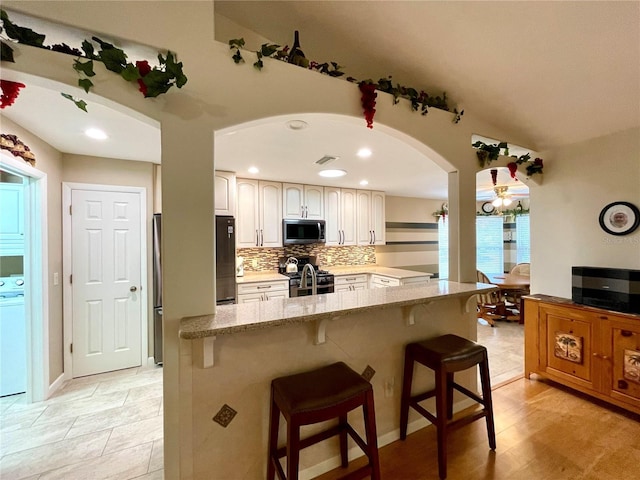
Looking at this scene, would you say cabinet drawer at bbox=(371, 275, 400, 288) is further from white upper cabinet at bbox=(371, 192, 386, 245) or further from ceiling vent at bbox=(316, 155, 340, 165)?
ceiling vent at bbox=(316, 155, 340, 165)

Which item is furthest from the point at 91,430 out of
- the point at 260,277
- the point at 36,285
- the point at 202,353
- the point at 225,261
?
the point at 260,277

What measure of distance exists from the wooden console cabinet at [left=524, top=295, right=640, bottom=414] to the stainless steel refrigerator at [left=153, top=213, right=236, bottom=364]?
323 centimetres

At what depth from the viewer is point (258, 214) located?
→ 3.98m

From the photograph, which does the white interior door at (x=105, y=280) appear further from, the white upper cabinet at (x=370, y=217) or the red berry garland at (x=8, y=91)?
the white upper cabinet at (x=370, y=217)

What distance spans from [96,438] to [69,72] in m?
2.38

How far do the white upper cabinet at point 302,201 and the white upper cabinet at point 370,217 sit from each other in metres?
0.80

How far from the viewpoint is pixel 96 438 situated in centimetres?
198

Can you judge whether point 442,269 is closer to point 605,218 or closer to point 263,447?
Result: point 605,218

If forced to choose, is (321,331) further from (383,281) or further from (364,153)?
(383,281)

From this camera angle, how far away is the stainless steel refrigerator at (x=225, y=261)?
317 centimetres

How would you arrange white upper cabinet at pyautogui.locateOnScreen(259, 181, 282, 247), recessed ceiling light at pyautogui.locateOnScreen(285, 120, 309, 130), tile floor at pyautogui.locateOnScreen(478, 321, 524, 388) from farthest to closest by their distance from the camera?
1. white upper cabinet at pyautogui.locateOnScreen(259, 181, 282, 247)
2. tile floor at pyautogui.locateOnScreen(478, 321, 524, 388)
3. recessed ceiling light at pyautogui.locateOnScreen(285, 120, 309, 130)

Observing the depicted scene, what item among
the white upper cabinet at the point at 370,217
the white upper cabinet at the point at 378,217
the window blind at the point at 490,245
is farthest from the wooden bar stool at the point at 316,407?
the window blind at the point at 490,245

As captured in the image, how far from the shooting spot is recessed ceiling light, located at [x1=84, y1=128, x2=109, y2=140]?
221 centimetres

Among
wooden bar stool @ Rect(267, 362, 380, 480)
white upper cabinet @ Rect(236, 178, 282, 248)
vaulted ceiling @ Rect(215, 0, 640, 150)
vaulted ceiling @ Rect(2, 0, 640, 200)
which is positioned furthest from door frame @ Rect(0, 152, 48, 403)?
wooden bar stool @ Rect(267, 362, 380, 480)
